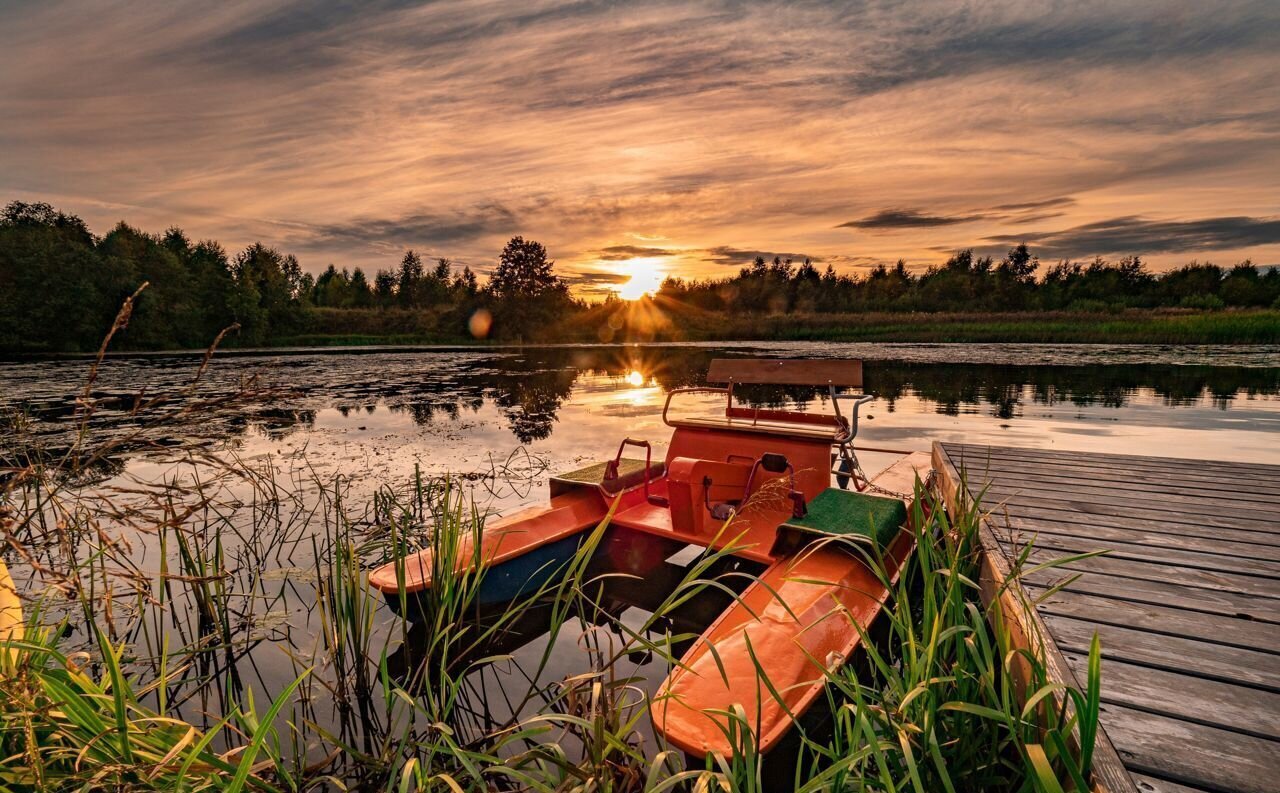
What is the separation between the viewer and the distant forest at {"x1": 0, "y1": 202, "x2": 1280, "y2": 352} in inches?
1665

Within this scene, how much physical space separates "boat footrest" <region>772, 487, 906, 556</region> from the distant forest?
46.2 metres

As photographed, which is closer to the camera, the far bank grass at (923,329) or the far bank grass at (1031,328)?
the far bank grass at (1031,328)

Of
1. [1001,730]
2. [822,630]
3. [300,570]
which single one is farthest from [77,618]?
[1001,730]

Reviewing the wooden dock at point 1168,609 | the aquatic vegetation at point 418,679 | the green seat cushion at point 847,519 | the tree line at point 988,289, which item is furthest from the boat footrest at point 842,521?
the tree line at point 988,289

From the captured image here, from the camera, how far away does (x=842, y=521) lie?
402 cm

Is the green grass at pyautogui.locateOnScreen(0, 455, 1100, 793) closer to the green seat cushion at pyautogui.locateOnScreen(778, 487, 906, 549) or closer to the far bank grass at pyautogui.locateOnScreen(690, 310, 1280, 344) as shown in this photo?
the green seat cushion at pyautogui.locateOnScreen(778, 487, 906, 549)

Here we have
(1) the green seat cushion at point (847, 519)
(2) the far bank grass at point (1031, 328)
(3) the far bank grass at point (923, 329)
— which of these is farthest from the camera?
(3) the far bank grass at point (923, 329)

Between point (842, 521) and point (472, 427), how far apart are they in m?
9.27

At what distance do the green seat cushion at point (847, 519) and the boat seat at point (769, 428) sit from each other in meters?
0.88

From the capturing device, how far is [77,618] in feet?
14.6

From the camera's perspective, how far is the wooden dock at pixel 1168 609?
1.92 metres

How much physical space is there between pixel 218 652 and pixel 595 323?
66.6m

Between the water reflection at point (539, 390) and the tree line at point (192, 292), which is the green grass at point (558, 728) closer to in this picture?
the water reflection at point (539, 390)

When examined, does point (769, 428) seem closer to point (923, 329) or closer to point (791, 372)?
point (791, 372)
